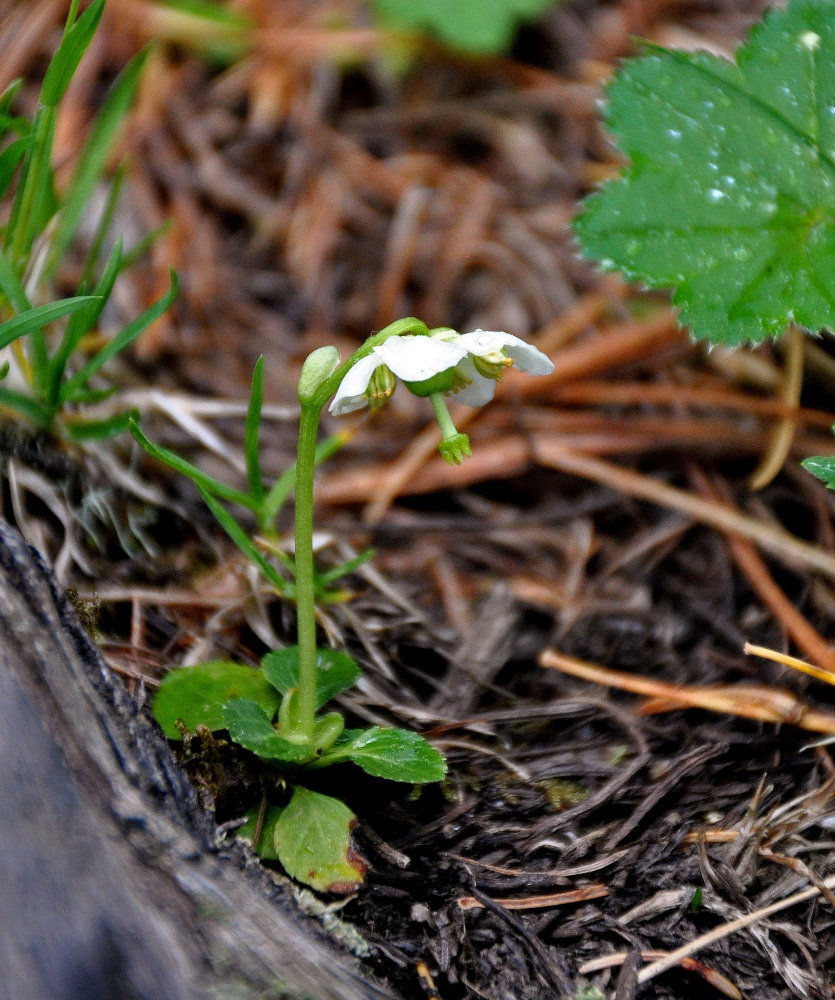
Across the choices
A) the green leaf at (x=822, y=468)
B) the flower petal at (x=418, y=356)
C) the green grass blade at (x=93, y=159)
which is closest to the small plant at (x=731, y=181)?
the green leaf at (x=822, y=468)

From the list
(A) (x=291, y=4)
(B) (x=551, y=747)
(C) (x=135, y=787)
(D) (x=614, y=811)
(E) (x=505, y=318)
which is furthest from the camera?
(A) (x=291, y=4)

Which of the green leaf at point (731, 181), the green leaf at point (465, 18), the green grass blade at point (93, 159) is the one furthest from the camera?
the green leaf at point (465, 18)

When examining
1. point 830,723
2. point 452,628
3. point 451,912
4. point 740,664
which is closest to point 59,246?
point 452,628

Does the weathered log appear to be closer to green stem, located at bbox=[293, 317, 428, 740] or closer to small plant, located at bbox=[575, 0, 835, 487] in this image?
green stem, located at bbox=[293, 317, 428, 740]

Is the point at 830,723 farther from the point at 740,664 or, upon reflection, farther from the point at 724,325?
the point at 724,325

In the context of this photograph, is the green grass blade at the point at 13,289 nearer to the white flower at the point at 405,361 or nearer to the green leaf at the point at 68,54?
the green leaf at the point at 68,54
